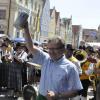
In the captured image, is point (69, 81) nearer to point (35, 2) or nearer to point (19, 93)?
→ point (19, 93)

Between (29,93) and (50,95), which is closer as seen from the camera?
(50,95)

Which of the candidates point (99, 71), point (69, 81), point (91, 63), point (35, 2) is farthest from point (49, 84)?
point (35, 2)

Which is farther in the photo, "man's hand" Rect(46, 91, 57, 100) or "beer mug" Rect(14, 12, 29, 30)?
"beer mug" Rect(14, 12, 29, 30)

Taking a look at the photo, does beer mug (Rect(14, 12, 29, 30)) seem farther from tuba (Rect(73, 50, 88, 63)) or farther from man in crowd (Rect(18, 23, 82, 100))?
tuba (Rect(73, 50, 88, 63))

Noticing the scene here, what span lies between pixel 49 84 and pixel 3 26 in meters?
55.3

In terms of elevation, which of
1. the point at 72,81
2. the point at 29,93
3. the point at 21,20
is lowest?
the point at 29,93

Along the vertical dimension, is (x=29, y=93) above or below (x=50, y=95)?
below

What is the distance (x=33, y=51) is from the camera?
5.08m

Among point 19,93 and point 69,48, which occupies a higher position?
point 69,48

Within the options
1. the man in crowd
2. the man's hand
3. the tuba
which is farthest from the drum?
the man's hand

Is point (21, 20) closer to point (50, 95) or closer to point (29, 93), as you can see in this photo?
point (50, 95)

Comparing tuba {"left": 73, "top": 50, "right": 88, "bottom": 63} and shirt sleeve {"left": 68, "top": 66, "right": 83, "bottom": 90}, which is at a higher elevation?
shirt sleeve {"left": 68, "top": 66, "right": 83, "bottom": 90}

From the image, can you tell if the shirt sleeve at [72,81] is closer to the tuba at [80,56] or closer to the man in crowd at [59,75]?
the man in crowd at [59,75]

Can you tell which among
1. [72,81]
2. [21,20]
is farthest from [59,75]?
[21,20]
